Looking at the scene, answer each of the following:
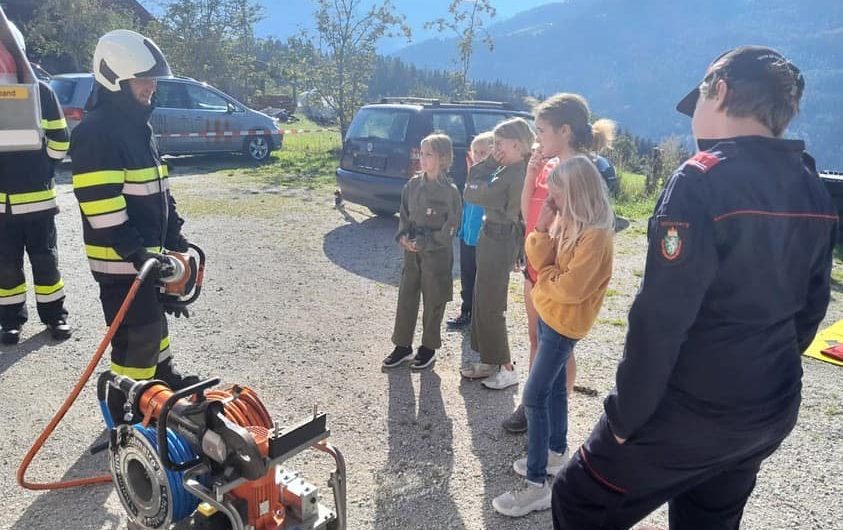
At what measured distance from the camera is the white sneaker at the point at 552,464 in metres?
3.35

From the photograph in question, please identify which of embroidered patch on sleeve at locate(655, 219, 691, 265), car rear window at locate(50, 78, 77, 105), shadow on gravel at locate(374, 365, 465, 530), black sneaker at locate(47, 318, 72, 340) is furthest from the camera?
car rear window at locate(50, 78, 77, 105)

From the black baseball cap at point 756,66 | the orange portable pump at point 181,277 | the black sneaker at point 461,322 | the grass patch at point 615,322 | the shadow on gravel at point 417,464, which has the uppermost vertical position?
the black baseball cap at point 756,66

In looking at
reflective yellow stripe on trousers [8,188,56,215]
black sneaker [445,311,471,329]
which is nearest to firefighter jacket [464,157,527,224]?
black sneaker [445,311,471,329]

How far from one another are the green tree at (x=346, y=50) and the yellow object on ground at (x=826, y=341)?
542 inches

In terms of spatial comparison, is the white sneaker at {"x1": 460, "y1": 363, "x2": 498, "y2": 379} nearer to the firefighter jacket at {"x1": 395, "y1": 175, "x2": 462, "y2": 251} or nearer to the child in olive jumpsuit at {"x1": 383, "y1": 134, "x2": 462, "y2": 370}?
the child in olive jumpsuit at {"x1": 383, "y1": 134, "x2": 462, "y2": 370}

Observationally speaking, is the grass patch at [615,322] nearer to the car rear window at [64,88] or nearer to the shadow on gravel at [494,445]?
the shadow on gravel at [494,445]

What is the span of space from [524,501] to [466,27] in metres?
16.2

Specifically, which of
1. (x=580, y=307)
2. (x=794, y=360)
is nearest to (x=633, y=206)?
(x=580, y=307)

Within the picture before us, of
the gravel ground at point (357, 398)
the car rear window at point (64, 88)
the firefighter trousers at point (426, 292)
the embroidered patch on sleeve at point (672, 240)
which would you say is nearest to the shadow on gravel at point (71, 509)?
the gravel ground at point (357, 398)

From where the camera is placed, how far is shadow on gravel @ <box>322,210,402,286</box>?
Result: 7.00m

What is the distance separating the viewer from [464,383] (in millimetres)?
4461

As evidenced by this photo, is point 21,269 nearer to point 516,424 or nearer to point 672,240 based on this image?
point 516,424

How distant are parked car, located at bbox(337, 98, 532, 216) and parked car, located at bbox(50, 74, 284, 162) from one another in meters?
5.82

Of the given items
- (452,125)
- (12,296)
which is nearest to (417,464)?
(12,296)
